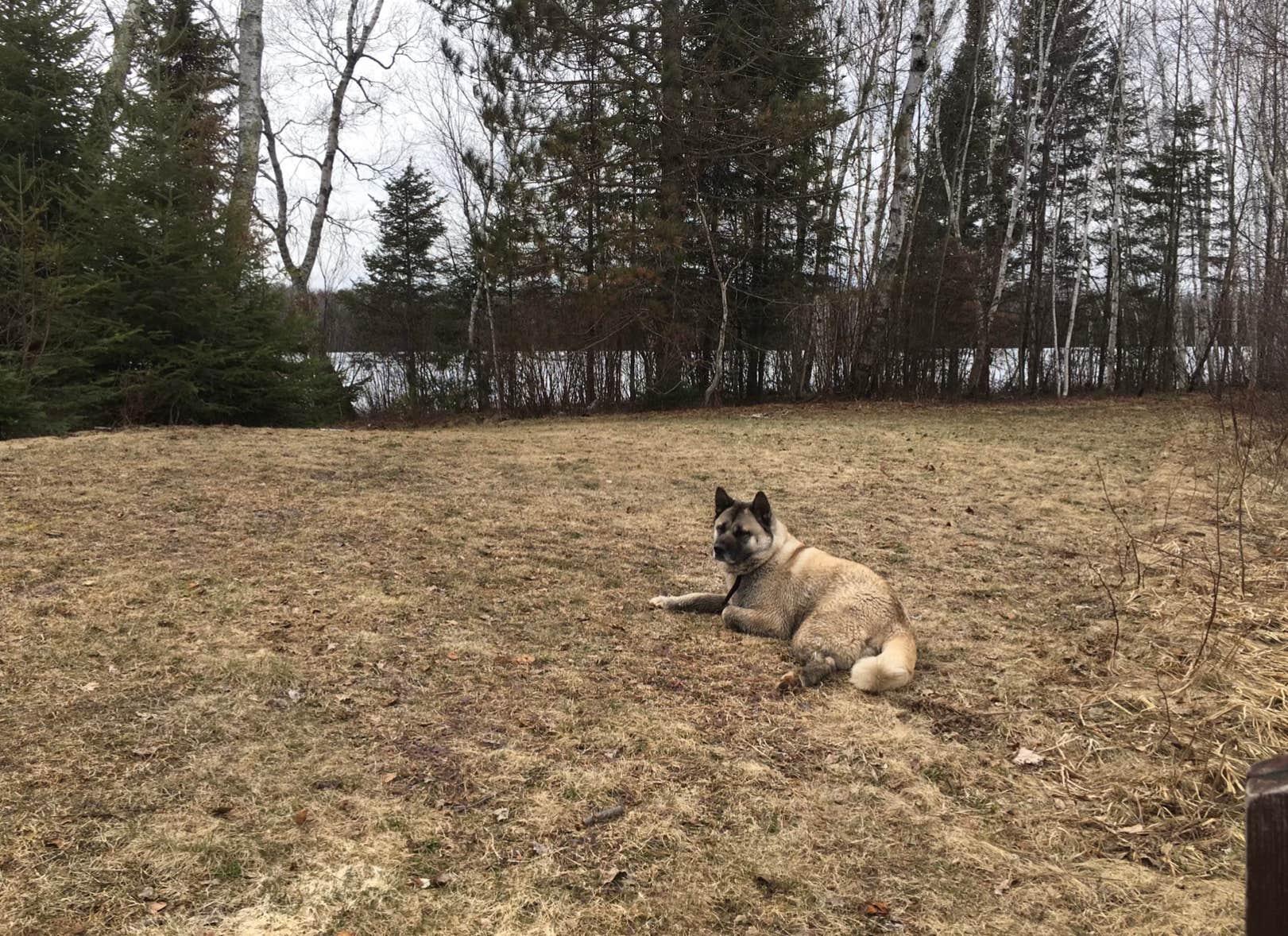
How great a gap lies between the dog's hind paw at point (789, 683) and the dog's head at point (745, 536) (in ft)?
2.83

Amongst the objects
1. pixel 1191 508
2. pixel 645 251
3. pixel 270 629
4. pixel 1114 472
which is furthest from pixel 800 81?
pixel 270 629

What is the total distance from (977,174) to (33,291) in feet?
91.5

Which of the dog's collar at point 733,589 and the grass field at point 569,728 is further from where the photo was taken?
the dog's collar at point 733,589

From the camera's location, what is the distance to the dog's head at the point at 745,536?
14.8ft

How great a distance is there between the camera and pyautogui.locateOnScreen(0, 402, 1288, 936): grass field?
233 centimetres

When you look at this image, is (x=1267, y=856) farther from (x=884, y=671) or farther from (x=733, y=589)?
(x=733, y=589)

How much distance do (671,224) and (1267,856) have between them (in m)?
15.1

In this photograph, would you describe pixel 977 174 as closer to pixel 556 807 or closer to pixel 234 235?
pixel 234 235

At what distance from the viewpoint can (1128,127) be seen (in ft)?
83.8

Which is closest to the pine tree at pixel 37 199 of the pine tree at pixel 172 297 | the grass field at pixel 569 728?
the pine tree at pixel 172 297

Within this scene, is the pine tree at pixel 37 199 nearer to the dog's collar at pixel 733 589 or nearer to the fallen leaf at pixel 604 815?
the dog's collar at pixel 733 589

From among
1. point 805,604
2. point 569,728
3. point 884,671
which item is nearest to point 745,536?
point 805,604

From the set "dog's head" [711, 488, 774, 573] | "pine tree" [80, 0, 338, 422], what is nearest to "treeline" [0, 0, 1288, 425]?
"pine tree" [80, 0, 338, 422]

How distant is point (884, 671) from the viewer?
12.2 ft
